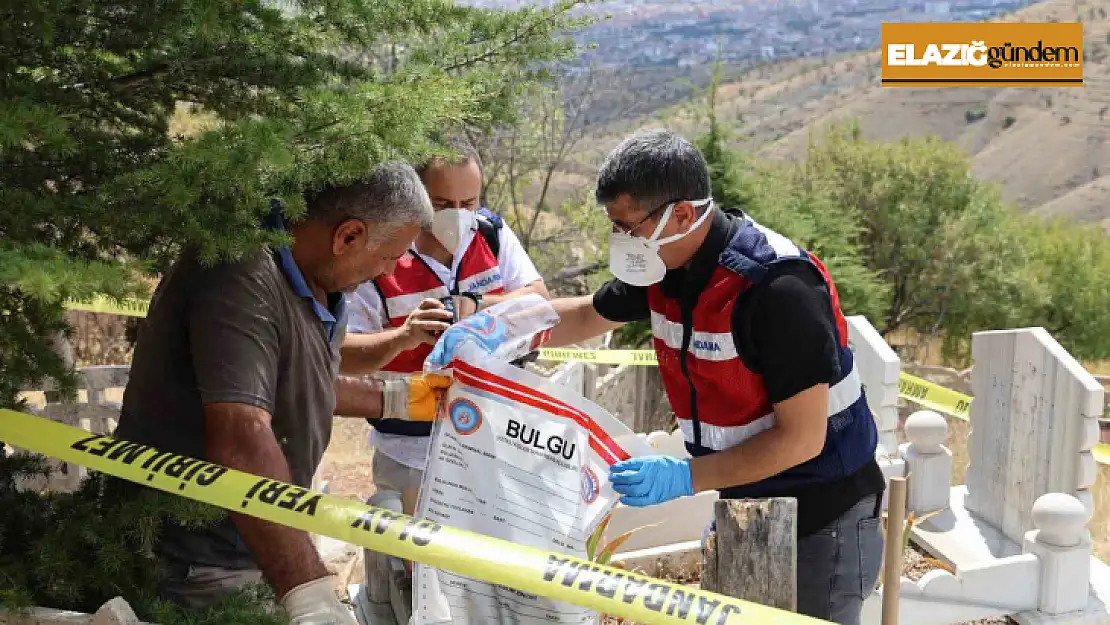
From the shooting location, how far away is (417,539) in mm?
2021

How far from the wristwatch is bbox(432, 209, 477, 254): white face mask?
18 centimetres

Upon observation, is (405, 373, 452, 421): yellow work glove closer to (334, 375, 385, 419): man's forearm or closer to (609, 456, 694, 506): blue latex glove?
(334, 375, 385, 419): man's forearm

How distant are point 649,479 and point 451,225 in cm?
148

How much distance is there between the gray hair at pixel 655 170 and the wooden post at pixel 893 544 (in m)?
0.96

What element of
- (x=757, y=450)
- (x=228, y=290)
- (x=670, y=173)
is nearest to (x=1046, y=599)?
(x=757, y=450)

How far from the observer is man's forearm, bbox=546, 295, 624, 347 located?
3.43m

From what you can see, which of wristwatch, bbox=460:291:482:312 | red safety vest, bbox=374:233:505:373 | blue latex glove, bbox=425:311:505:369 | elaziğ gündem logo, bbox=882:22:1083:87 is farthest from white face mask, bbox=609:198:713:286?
elaziğ gündem logo, bbox=882:22:1083:87

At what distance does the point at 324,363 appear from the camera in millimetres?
2410

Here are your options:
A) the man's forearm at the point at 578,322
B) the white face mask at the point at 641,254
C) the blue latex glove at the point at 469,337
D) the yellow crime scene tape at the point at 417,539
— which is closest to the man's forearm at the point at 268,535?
the yellow crime scene tape at the point at 417,539

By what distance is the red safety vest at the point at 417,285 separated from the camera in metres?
3.76

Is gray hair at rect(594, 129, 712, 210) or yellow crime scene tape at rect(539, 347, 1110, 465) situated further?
yellow crime scene tape at rect(539, 347, 1110, 465)

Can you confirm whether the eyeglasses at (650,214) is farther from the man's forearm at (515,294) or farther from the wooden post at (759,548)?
the wooden post at (759,548)

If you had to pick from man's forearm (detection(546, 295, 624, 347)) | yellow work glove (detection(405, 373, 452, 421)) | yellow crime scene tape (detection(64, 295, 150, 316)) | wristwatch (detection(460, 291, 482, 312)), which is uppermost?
wristwatch (detection(460, 291, 482, 312))

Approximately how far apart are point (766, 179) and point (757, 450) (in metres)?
12.1
